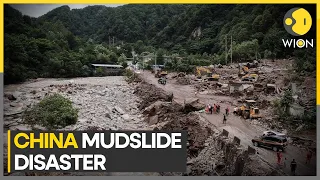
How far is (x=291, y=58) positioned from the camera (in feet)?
29.8

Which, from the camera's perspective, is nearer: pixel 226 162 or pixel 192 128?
pixel 226 162

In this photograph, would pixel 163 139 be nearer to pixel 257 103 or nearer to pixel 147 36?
pixel 257 103

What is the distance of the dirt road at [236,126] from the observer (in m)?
7.97

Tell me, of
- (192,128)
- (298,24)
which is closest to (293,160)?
(192,128)

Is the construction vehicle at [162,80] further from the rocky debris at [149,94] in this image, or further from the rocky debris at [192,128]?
the rocky debris at [192,128]

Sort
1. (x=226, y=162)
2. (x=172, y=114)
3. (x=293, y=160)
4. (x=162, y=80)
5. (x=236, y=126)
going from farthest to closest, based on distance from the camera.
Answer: (x=162, y=80)
(x=172, y=114)
(x=236, y=126)
(x=226, y=162)
(x=293, y=160)

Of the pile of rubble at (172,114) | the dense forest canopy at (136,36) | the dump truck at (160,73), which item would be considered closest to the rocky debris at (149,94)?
the pile of rubble at (172,114)

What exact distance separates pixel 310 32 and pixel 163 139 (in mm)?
3972

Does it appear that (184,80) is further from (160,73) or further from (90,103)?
(90,103)

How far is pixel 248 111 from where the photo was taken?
31.8 ft

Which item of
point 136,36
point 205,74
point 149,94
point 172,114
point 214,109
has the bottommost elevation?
point 172,114

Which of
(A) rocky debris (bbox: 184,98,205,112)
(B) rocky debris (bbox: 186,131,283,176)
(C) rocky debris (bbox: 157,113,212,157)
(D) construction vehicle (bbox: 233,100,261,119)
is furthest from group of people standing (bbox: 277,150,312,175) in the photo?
(A) rocky debris (bbox: 184,98,205,112)

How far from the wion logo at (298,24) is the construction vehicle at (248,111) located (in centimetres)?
190

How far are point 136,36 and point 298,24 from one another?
480cm
